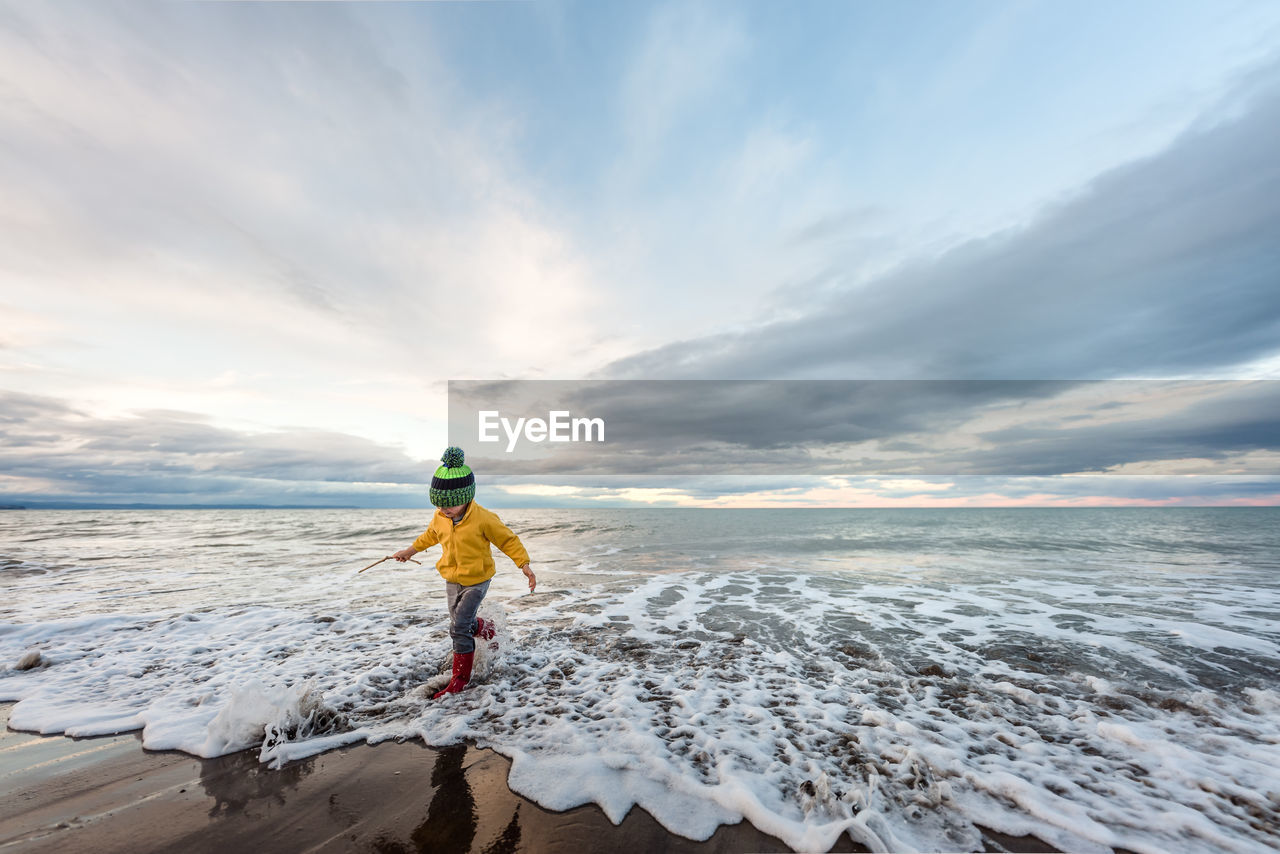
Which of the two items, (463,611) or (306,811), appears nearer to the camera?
(306,811)

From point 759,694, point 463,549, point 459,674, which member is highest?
point 463,549

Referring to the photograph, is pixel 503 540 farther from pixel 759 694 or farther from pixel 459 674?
pixel 759 694

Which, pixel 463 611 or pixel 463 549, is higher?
pixel 463 549

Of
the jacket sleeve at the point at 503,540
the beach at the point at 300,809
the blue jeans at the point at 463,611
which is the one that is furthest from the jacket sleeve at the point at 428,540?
the beach at the point at 300,809

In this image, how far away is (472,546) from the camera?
5.40 meters

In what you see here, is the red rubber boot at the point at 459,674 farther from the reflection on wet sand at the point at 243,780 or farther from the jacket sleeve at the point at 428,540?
the reflection on wet sand at the point at 243,780

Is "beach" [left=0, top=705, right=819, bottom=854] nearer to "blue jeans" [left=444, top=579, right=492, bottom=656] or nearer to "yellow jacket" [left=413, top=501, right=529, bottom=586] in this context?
"blue jeans" [left=444, top=579, right=492, bottom=656]

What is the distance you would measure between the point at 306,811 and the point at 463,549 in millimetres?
2475

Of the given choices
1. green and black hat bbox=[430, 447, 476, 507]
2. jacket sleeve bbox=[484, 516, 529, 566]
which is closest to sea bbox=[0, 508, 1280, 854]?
jacket sleeve bbox=[484, 516, 529, 566]

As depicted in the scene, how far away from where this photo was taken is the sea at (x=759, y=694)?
355 centimetres

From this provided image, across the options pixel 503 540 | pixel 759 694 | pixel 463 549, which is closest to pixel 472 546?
pixel 463 549

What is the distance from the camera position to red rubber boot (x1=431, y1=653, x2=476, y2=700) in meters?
5.38

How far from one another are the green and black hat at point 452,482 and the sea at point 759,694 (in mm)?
2112

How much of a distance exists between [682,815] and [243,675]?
Answer: 5.93 metres
